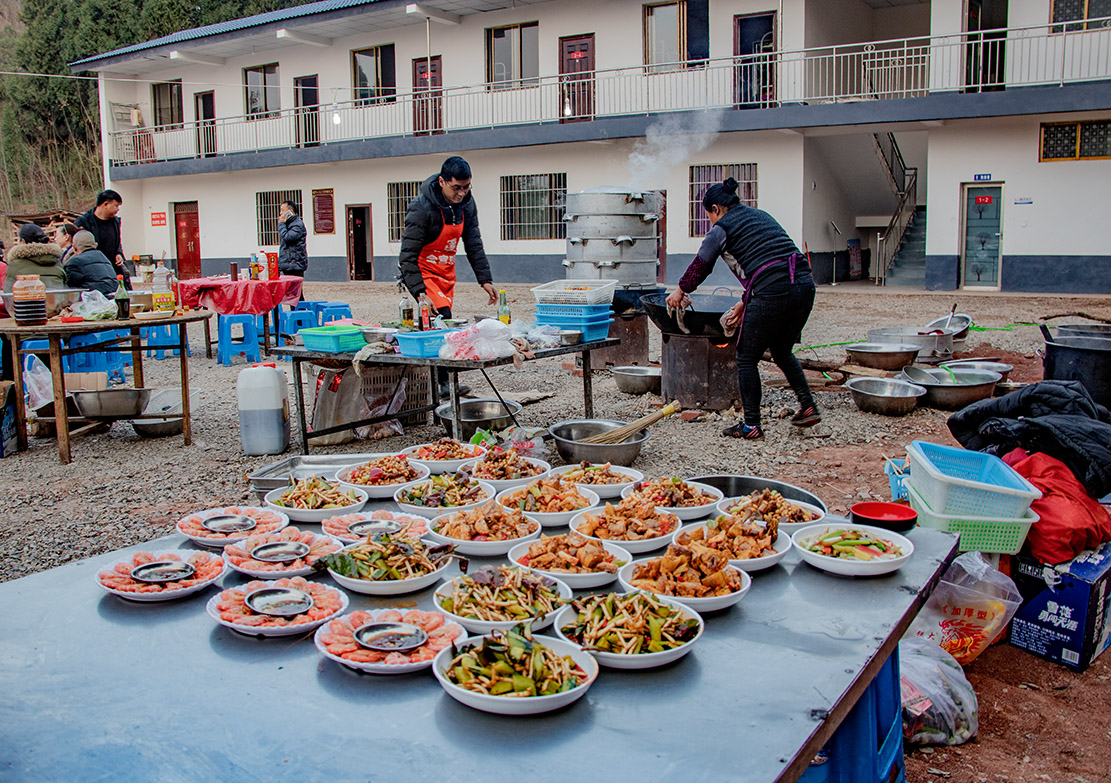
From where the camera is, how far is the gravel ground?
5.13 meters

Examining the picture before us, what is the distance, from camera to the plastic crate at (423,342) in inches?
216

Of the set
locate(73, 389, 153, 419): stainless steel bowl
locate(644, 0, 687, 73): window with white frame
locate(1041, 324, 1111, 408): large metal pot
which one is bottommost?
locate(73, 389, 153, 419): stainless steel bowl

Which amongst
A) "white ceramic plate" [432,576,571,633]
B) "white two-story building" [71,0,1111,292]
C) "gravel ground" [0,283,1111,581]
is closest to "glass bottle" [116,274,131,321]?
"gravel ground" [0,283,1111,581]

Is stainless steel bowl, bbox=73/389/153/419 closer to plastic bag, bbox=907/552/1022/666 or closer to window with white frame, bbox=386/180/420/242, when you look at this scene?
plastic bag, bbox=907/552/1022/666

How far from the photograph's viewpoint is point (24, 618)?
2.27 meters

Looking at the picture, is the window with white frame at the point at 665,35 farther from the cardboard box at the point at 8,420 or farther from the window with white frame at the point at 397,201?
the cardboard box at the point at 8,420

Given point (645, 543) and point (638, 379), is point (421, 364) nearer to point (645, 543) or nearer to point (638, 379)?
point (645, 543)

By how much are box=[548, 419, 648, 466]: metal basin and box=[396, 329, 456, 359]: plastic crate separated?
90 cm

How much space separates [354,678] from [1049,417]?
3.27 metres

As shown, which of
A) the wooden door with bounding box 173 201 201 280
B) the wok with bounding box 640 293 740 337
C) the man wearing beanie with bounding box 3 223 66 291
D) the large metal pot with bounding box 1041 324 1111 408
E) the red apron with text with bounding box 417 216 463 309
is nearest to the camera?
the large metal pot with bounding box 1041 324 1111 408

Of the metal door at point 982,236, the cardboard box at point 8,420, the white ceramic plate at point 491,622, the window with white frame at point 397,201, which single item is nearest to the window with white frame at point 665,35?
the metal door at point 982,236

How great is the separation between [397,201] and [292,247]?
42.9 feet

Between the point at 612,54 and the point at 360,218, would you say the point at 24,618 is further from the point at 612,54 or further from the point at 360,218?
the point at 360,218

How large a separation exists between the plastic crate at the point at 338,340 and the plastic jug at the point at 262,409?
709 millimetres
